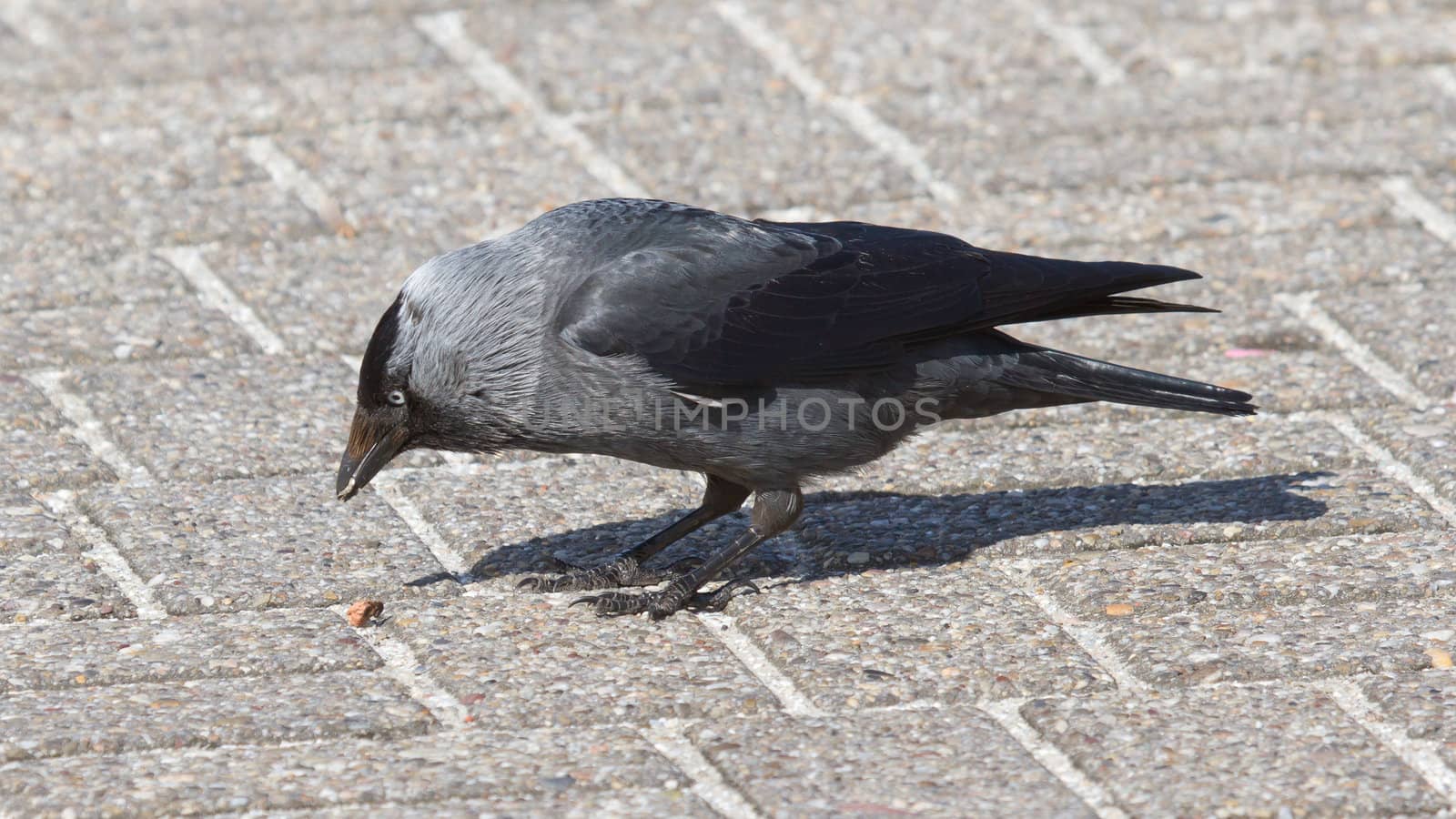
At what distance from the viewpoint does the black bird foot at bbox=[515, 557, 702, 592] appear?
4.89 metres

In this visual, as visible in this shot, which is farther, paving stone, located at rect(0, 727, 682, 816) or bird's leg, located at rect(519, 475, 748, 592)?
bird's leg, located at rect(519, 475, 748, 592)

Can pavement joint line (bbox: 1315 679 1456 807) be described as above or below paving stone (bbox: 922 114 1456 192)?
below

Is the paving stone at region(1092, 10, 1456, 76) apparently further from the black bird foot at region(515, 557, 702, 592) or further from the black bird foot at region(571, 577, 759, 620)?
the black bird foot at region(571, 577, 759, 620)

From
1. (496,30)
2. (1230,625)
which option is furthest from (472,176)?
(1230,625)

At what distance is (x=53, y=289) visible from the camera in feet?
21.1

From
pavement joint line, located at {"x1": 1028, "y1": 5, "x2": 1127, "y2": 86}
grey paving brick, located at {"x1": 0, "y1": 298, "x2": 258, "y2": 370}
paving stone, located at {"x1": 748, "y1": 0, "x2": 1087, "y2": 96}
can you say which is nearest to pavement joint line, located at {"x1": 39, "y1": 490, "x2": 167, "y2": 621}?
grey paving brick, located at {"x1": 0, "y1": 298, "x2": 258, "y2": 370}

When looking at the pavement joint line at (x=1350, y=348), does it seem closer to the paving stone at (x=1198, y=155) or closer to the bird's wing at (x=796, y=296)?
the paving stone at (x=1198, y=155)

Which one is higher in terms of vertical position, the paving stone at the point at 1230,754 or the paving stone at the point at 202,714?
the paving stone at the point at 1230,754

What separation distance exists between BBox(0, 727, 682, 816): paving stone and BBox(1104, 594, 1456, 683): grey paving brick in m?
1.20

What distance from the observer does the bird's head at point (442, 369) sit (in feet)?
15.4

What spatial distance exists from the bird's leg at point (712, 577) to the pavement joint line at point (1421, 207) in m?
3.15

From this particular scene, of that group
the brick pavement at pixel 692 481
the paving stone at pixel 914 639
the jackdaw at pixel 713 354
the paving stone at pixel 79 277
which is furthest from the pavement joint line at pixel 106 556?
the paving stone at pixel 914 639

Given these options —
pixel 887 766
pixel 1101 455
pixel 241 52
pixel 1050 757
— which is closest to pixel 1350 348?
pixel 1101 455

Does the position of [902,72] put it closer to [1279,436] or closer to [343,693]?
[1279,436]
